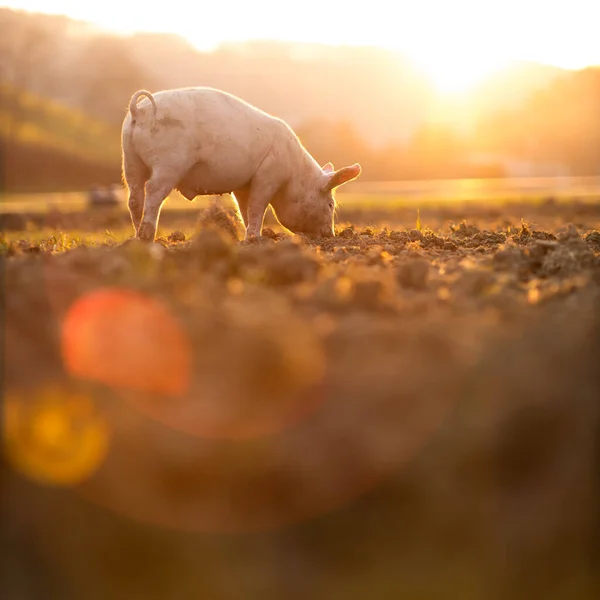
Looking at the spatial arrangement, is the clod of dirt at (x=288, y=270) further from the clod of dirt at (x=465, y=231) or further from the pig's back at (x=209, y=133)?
the clod of dirt at (x=465, y=231)

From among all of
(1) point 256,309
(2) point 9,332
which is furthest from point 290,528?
(2) point 9,332

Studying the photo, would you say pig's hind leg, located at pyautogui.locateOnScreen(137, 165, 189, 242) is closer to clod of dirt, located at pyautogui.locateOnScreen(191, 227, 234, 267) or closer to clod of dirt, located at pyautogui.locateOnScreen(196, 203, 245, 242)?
clod of dirt, located at pyautogui.locateOnScreen(196, 203, 245, 242)

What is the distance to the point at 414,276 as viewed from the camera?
5039 millimetres

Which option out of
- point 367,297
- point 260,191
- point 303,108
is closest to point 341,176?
point 260,191

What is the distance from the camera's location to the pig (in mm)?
8148

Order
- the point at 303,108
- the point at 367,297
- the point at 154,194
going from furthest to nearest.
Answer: the point at 303,108 < the point at 154,194 < the point at 367,297

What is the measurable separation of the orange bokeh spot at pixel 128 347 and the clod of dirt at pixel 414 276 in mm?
1818

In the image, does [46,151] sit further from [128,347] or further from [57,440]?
[57,440]

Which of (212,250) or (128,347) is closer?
(128,347)

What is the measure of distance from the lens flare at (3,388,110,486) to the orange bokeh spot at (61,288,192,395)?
245 mm

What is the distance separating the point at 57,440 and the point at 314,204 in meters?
7.53

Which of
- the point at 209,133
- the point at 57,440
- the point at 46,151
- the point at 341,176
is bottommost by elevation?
the point at 57,440

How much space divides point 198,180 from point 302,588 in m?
6.91

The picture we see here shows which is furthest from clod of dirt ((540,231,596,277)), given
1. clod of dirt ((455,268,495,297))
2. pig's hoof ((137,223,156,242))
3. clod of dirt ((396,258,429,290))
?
pig's hoof ((137,223,156,242))
